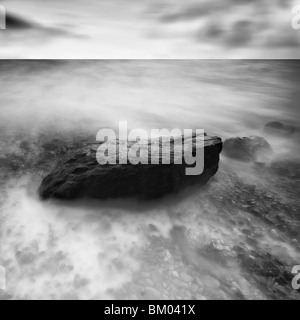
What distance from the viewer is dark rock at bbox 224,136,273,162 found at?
6055 mm

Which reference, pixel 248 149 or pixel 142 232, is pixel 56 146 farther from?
pixel 248 149

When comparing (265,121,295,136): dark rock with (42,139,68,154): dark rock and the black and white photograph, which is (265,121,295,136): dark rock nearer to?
the black and white photograph

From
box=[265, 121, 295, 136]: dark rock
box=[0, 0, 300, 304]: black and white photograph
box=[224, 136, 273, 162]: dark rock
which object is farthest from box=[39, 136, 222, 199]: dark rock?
box=[265, 121, 295, 136]: dark rock

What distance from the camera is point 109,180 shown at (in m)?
3.99

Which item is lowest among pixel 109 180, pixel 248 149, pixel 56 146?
pixel 109 180

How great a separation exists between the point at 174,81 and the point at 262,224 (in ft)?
44.4

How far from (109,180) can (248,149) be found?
3.89 m

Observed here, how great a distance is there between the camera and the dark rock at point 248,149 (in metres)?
6.05

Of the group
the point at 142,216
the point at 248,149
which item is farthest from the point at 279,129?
the point at 142,216

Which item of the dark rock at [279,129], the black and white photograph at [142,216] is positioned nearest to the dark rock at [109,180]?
the black and white photograph at [142,216]

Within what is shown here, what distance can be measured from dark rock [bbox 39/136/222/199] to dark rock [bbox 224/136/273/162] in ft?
8.01

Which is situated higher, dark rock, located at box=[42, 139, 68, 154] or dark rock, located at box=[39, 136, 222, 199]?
dark rock, located at box=[42, 139, 68, 154]
